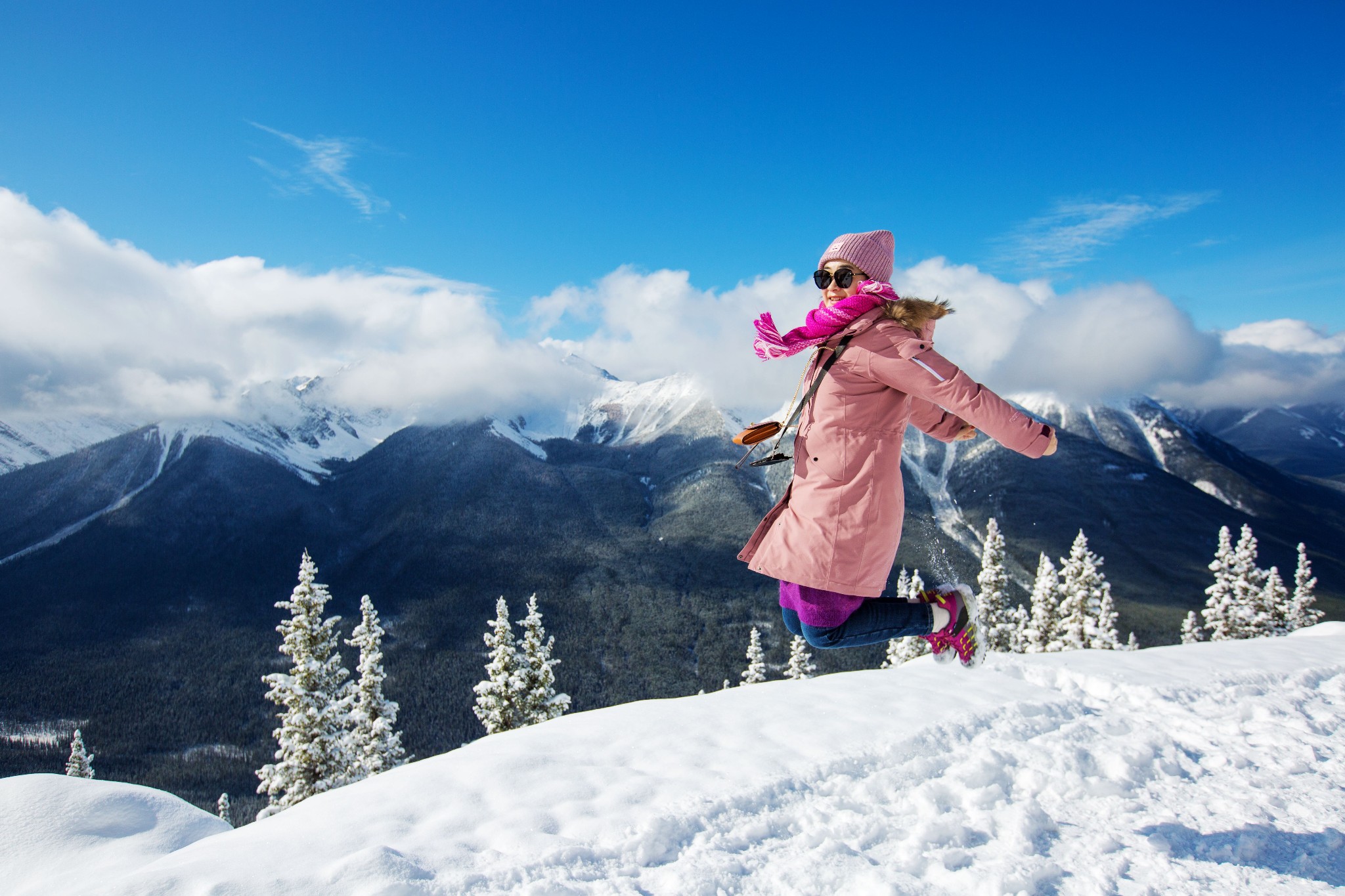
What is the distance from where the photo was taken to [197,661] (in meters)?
179

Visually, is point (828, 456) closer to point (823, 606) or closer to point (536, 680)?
point (823, 606)

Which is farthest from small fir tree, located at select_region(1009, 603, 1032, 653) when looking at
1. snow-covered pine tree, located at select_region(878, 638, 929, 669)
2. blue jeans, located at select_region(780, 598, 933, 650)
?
blue jeans, located at select_region(780, 598, 933, 650)

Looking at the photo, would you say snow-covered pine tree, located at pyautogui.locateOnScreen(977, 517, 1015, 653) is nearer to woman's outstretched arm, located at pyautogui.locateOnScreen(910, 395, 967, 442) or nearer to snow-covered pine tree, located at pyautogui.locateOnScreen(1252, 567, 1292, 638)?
snow-covered pine tree, located at pyautogui.locateOnScreen(1252, 567, 1292, 638)

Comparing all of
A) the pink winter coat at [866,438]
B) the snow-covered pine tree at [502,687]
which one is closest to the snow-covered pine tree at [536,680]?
the snow-covered pine tree at [502,687]

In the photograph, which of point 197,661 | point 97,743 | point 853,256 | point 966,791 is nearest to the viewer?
point 853,256

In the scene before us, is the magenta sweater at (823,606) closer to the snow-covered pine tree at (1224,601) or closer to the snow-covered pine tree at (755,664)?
the snow-covered pine tree at (755,664)

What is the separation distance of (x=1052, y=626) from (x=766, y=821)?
33843 mm

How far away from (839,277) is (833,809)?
3379 mm

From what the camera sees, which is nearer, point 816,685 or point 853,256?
point 853,256

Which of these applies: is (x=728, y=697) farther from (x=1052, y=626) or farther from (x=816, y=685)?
(x=1052, y=626)

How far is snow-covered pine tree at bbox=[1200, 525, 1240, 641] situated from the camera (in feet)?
102

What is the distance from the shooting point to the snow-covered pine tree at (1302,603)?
3109 centimetres

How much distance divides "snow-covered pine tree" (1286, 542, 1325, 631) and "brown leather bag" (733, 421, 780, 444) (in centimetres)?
3789

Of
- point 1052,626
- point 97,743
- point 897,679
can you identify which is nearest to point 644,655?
point 97,743
